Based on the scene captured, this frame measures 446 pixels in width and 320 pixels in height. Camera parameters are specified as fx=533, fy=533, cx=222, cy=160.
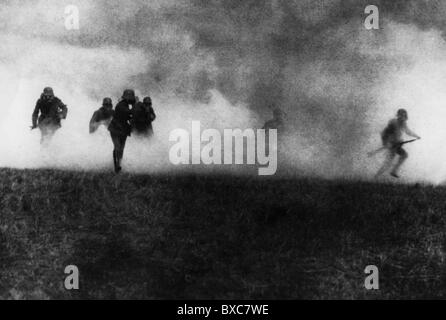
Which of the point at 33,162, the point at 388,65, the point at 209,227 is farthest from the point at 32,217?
the point at 388,65

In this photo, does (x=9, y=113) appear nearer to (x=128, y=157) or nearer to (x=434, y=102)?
Answer: (x=128, y=157)

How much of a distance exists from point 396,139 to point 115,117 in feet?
20.4

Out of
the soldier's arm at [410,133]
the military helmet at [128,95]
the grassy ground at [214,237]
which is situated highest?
the military helmet at [128,95]

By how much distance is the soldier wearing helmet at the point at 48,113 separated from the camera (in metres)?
11.8

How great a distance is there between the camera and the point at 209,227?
31.1 feet

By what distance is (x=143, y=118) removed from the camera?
11664mm

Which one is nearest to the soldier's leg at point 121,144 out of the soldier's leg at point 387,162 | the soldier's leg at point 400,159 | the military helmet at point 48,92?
the military helmet at point 48,92

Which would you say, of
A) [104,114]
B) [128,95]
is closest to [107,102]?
[104,114]

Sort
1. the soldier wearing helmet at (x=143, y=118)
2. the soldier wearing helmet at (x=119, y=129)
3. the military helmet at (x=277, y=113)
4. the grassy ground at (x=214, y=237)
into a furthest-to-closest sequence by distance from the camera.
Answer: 1. the military helmet at (x=277, y=113)
2. the soldier wearing helmet at (x=143, y=118)
3. the soldier wearing helmet at (x=119, y=129)
4. the grassy ground at (x=214, y=237)

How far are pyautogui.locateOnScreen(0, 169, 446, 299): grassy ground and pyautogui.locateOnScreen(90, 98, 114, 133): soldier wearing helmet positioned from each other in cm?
161

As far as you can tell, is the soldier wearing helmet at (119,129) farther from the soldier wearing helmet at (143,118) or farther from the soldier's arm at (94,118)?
the soldier's arm at (94,118)

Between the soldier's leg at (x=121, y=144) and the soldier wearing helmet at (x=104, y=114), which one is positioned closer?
the soldier's leg at (x=121, y=144)

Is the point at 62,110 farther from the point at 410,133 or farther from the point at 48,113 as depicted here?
the point at 410,133

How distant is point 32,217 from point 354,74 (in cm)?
792
